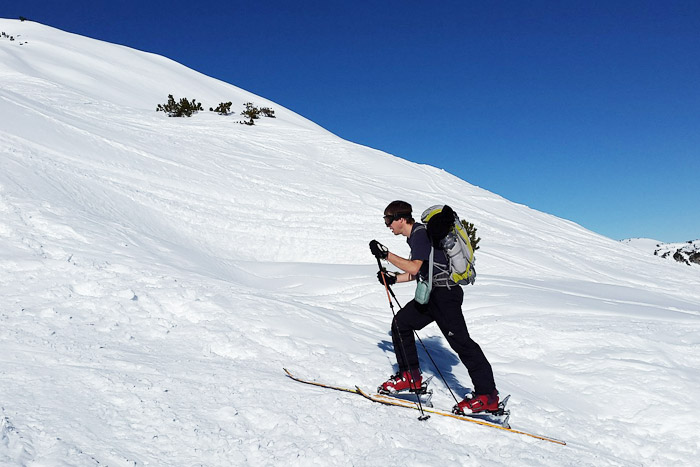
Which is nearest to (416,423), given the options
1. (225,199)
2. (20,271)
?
(20,271)

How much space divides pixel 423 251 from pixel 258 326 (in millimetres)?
2423

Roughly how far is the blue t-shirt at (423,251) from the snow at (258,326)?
4.35ft

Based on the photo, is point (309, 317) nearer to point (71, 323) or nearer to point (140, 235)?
point (71, 323)

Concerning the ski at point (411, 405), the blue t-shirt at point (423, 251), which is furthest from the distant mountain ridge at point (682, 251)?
the blue t-shirt at point (423, 251)

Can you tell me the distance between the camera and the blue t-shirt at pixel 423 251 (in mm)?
4086

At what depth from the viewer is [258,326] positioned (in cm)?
548

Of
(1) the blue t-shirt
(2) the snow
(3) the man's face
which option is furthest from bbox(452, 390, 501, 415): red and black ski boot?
(3) the man's face

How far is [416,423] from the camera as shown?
13.1ft

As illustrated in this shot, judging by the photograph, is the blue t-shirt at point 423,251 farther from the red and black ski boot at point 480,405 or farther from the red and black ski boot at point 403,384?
the red and black ski boot at point 480,405

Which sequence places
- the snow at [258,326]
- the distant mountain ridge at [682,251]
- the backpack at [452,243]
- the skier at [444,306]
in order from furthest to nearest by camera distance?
1. the distant mountain ridge at [682,251]
2. the skier at [444,306]
3. the backpack at [452,243]
4. the snow at [258,326]

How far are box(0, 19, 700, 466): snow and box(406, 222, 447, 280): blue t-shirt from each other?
133 cm

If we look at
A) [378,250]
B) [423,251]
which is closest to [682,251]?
[423,251]

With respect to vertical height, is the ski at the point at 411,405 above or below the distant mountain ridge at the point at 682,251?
below

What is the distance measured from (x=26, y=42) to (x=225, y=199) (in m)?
29.1
